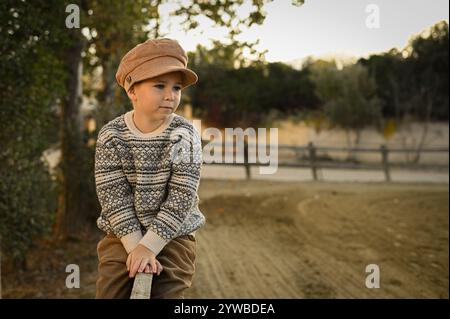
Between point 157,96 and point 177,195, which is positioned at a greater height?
point 157,96

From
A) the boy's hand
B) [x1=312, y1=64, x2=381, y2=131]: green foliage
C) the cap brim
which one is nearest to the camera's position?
the boy's hand

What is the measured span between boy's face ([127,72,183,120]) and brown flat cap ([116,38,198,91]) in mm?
38

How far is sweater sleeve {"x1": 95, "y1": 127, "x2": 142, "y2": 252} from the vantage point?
7.00ft

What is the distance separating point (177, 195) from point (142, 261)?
28 centimetres

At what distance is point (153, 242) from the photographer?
209cm

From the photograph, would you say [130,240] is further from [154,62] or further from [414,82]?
[414,82]

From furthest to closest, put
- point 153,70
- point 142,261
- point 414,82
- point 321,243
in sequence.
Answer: point 414,82
point 321,243
point 153,70
point 142,261

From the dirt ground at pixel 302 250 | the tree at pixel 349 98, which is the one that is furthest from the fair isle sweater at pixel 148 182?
the tree at pixel 349 98

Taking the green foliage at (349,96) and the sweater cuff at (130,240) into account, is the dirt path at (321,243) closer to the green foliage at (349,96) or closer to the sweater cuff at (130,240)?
the sweater cuff at (130,240)

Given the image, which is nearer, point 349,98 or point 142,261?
point 142,261

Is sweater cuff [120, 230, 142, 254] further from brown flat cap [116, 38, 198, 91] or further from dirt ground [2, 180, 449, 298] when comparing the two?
dirt ground [2, 180, 449, 298]

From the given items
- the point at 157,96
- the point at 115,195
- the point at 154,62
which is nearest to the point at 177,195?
the point at 115,195

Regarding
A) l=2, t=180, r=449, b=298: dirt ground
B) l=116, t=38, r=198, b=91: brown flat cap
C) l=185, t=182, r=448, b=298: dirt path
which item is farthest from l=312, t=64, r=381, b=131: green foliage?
l=116, t=38, r=198, b=91: brown flat cap
